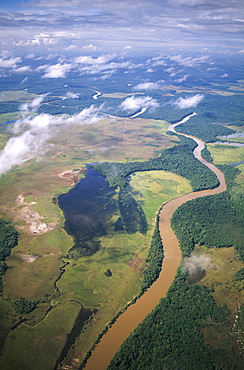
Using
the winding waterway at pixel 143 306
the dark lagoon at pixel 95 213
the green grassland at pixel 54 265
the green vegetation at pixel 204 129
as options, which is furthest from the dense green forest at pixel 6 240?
the green vegetation at pixel 204 129

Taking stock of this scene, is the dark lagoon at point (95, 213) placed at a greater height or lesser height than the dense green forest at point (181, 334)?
lesser

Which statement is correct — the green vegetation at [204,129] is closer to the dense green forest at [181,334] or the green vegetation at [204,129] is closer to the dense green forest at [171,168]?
the dense green forest at [171,168]

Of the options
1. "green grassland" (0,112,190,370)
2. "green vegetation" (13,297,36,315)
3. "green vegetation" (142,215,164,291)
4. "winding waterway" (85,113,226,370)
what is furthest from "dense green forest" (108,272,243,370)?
"green vegetation" (13,297,36,315)

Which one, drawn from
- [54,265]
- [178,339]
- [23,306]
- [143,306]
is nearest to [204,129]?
[54,265]

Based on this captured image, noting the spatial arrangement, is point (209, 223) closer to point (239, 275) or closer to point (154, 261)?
point (239, 275)

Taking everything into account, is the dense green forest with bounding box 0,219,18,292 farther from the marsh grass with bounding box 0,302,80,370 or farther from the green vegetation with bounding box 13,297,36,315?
the marsh grass with bounding box 0,302,80,370
